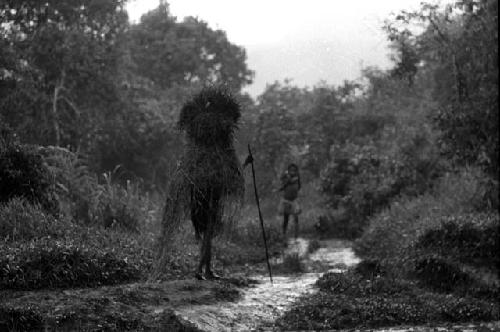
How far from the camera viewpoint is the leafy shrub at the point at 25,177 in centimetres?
1193

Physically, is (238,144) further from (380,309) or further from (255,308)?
(380,309)

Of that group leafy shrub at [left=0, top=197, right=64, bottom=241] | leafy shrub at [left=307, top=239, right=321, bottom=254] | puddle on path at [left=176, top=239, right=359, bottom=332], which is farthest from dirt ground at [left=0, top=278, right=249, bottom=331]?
leafy shrub at [left=307, top=239, right=321, bottom=254]

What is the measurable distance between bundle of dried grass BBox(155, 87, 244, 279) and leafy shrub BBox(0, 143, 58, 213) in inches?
151

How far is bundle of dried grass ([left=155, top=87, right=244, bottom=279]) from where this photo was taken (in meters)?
9.35

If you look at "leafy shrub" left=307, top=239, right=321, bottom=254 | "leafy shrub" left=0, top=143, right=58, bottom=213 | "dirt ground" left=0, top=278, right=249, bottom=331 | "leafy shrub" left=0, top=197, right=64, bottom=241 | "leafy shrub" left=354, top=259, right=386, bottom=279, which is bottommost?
"leafy shrub" left=307, top=239, right=321, bottom=254

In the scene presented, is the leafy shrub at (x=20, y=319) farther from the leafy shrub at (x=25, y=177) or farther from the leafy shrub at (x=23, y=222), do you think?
the leafy shrub at (x=25, y=177)

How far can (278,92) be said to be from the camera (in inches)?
1432

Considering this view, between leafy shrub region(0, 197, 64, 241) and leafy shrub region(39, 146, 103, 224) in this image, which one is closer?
leafy shrub region(0, 197, 64, 241)

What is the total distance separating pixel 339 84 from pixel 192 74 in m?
9.11

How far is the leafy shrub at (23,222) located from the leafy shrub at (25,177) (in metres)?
0.54

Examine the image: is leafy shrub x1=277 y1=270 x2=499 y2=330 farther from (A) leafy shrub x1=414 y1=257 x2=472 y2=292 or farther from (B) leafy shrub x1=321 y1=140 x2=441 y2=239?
(B) leafy shrub x1=321 y1=140 x2=441 y2=239

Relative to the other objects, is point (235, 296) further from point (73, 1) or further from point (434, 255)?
point (73, 1)

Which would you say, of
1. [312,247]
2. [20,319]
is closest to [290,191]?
[312,247]

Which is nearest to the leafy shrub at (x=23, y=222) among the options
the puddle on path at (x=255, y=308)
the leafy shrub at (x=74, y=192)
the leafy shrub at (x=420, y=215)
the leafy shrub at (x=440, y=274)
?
the leafy shrub at (x=74, y=192)
